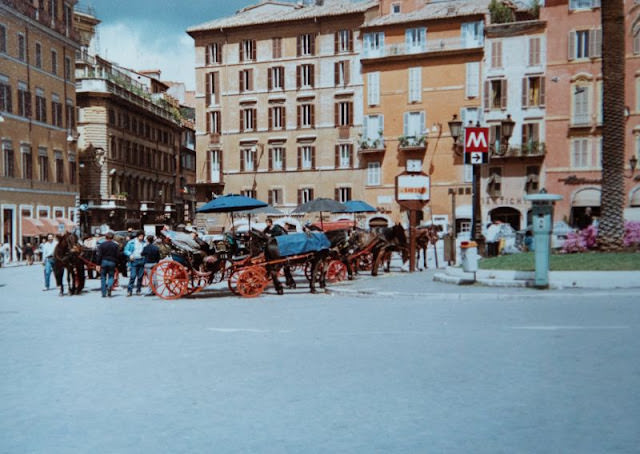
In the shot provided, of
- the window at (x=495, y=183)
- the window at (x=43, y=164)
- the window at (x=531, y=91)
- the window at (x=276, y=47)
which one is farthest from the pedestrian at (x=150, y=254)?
the window at (x=276, y=47)

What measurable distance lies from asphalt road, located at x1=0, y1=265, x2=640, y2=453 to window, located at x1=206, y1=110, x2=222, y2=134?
45.8 meters

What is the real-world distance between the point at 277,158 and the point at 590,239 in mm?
38327

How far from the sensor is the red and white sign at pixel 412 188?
2058 centimetres

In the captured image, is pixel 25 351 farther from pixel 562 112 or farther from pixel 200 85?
pixel 200 85

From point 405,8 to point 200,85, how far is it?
1804 centimetres

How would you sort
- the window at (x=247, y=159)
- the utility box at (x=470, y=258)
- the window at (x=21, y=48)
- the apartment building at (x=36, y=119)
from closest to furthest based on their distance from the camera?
the utility box at (x=470, y=258), the apartment building at (x=36, y=119), the window at (x=21, y=48), the window at (x=247, y=159)

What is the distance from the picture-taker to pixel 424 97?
165 ft

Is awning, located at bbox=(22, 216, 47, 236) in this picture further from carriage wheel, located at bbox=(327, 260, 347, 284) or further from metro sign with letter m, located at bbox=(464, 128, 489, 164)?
metro sign with letter m, located at bbox=(464, 128, 489, 164)

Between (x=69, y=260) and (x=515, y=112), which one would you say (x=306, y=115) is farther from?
(x=69, y=260)

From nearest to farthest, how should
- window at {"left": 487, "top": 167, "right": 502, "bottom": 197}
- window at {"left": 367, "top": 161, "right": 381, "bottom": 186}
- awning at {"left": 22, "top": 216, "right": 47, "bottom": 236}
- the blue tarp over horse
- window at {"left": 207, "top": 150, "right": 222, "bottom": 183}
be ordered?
the blue tarp over horse < awning at {"left": 22, "top": 216, "right": 47, "bottom": 236} < window at {"left": 487, "top": 167, "right": 502, "bottom": 197} < window at {"left": 367, "top": 161, "right": 381, "bottom": 186} < window at {"left": 207, "top": 150, "right": 222, "bottom": 183}

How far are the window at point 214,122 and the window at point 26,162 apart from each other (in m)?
17.5

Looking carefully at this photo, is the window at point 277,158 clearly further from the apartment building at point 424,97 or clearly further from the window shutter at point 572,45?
the window shutter at point 572,45

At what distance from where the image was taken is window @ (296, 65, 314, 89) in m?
54.5

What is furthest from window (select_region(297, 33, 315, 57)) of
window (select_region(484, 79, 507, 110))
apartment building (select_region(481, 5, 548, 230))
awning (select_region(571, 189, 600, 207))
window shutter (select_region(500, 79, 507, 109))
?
awning (select_region(571, 189, 600, 207))
